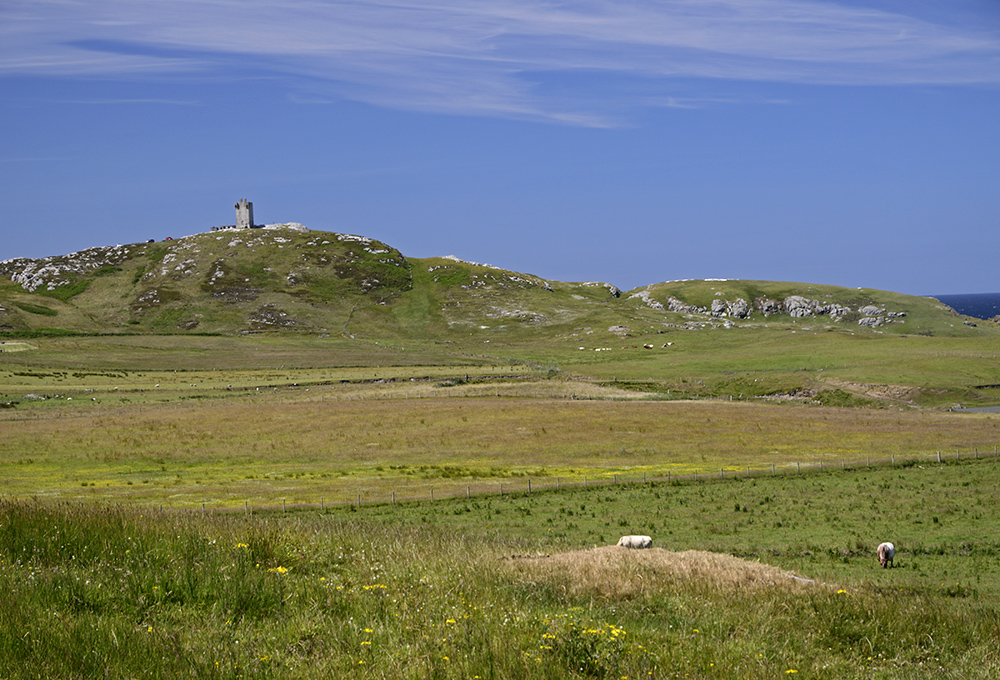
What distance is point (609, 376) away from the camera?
133 meters

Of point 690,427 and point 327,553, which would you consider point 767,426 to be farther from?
point 327,553

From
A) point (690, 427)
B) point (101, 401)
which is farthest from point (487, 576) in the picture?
point (101, 401)

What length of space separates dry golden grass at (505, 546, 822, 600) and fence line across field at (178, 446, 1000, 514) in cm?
2866

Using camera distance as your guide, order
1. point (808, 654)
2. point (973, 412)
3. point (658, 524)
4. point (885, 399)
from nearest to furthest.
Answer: point (808, 654) → point (658, 524) → point (973, 412) → point (885, 399)

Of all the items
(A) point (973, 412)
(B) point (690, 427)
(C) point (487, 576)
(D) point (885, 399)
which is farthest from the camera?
(D) point (885, 399)

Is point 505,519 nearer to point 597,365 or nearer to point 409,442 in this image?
point 409,442

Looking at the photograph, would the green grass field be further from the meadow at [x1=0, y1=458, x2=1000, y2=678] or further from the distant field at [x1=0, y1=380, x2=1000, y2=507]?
the distant field at [x1=0, y1=380, x2=1000, y2=507]

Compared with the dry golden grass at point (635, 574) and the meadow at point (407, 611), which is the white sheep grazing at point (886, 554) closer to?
the meadow at point (407, 611)

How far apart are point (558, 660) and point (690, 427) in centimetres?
7297

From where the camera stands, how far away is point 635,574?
50.4 feet

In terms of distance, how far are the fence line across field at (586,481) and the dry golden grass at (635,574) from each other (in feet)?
94.0

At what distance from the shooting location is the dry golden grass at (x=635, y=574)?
46.8ft

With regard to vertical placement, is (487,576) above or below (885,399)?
above

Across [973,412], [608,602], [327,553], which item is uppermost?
[327,553]
